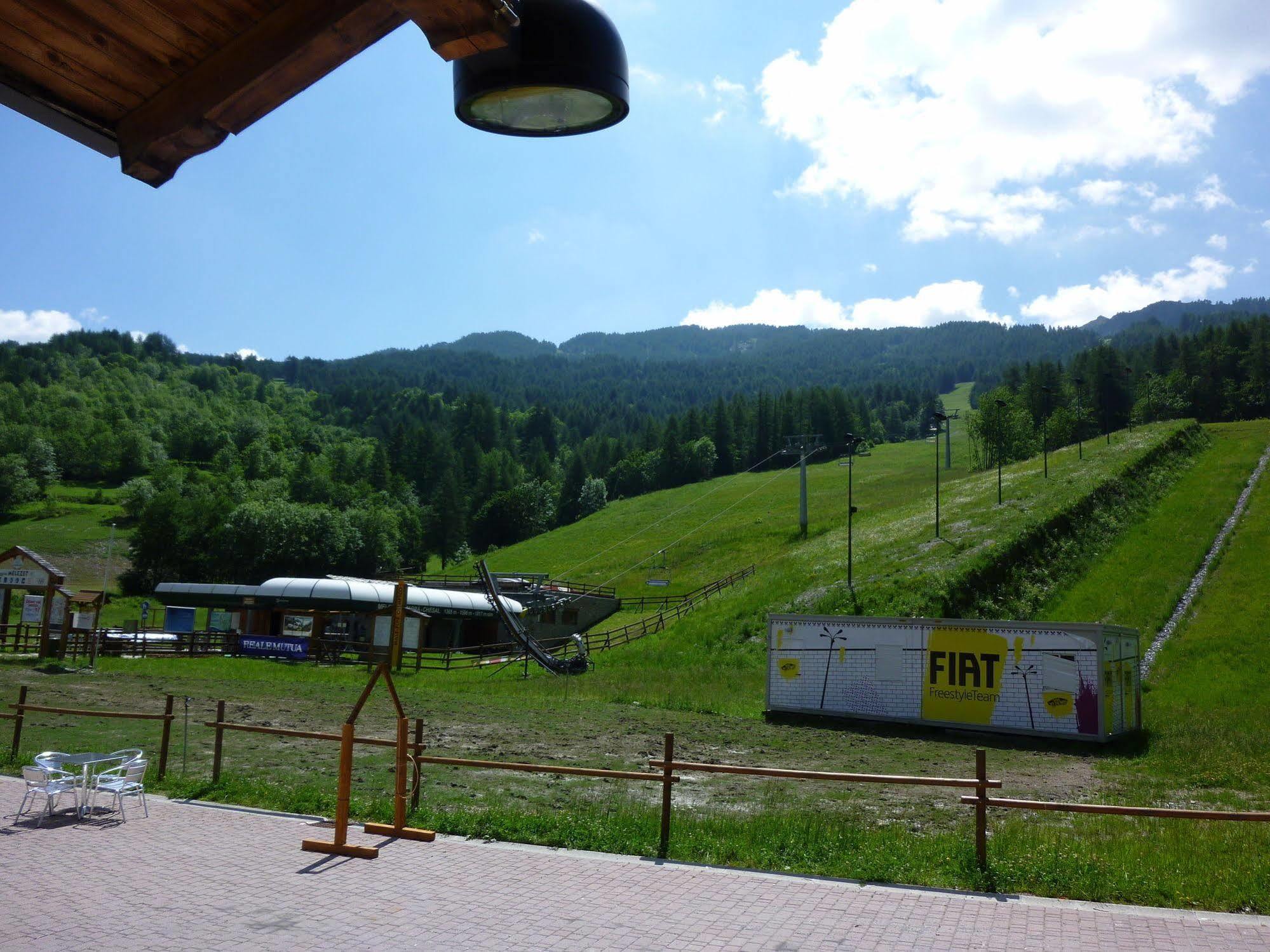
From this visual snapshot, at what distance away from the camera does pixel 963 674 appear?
81.5ft

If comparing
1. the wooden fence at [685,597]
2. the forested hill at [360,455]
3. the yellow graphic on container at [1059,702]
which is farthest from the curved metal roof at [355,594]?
the forested hill at [360,455]

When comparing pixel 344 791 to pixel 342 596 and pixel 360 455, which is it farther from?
pixel 360 455

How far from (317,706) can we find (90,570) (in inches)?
3348

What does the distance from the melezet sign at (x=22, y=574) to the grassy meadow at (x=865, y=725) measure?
9.94 feet

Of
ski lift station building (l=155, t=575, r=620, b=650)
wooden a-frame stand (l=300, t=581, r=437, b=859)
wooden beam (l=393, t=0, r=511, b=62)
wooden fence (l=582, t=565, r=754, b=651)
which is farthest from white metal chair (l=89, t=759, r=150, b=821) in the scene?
wooden fence (l=582, t=565, r=754, b=651)

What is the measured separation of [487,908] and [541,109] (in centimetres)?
734

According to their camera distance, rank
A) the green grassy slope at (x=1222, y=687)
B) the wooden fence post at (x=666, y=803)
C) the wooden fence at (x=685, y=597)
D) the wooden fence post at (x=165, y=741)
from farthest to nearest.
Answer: the wooden fence at (x=685, y=597) < the green grassy slope at (x=1222, y=687) < the wooden fence post at (x=165, y=741) < the wooden fence post at (x=666, y=803)

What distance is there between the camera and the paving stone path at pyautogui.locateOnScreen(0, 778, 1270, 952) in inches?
288

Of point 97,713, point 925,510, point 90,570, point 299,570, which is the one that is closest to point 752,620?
point 925,510

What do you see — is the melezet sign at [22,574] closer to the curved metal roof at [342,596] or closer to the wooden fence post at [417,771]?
the curved metal roof at [342,596]

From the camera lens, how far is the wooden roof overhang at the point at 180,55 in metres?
2.20


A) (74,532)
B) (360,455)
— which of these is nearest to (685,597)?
(74,532)

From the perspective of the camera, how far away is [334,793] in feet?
42.7

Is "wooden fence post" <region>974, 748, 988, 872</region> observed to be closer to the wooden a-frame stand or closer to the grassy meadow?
the grassy meadow
